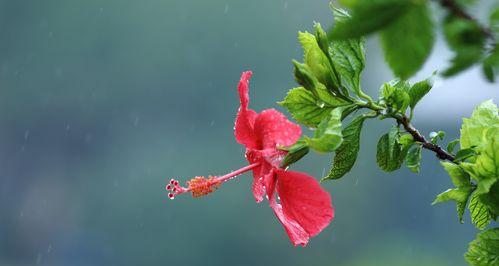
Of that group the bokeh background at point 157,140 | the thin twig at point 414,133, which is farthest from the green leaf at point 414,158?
the bokeh background at point 157,140

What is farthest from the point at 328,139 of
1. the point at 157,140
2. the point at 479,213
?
the point at 157,140

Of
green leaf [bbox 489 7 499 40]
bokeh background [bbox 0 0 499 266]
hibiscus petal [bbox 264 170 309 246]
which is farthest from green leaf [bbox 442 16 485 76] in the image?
bokeh background [bbox 0 0 499 266]

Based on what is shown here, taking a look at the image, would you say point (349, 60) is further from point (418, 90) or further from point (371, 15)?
point (371, 15)

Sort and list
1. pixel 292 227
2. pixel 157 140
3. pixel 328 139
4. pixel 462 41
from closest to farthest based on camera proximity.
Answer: pixel 462 41 < pixel 328 139 < pixel 292 227 < pixel 157 140

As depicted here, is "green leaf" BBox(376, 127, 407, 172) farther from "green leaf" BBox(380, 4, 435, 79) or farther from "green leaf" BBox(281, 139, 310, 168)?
"green leaf" BBox(380, 4, 435, 79)

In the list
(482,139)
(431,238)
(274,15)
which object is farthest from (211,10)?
(482,139)

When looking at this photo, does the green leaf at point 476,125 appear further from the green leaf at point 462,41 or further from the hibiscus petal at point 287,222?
Result: the green leaf at point 462,41

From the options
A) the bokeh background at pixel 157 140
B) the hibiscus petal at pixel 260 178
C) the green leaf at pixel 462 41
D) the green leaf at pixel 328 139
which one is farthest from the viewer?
the bokeh background at pixel 157 140
